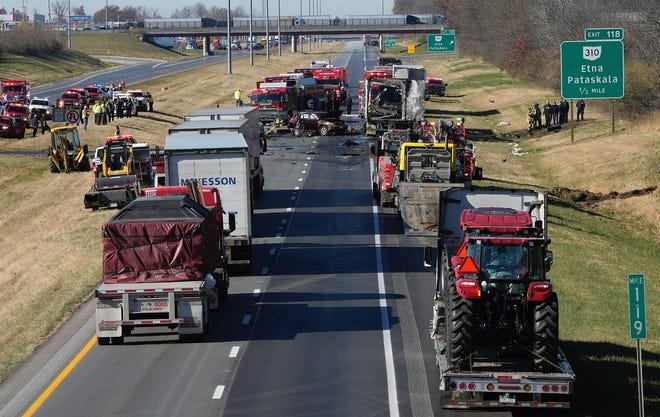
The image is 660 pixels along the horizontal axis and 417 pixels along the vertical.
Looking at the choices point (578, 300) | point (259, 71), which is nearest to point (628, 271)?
point (578, 300)

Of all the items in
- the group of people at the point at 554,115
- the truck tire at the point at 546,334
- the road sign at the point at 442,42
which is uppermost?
the road sign at the point at 442,42

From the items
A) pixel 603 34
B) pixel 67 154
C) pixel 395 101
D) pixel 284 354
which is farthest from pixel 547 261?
pixel 395 101

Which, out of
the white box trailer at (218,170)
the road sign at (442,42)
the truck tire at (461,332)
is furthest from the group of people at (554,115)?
the truck tire at (461,332)

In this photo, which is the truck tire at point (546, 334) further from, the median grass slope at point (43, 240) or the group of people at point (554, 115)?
the group of people at point (554, 115)

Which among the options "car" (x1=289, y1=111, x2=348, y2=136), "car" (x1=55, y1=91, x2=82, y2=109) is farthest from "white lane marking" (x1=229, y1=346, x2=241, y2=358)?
"car" (x1=55, y1=91, x2=82, y2=109)

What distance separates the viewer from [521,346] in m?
18.6

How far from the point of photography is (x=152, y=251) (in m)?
24.6

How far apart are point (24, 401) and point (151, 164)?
27445 millimetres

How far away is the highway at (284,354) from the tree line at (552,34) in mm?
35054

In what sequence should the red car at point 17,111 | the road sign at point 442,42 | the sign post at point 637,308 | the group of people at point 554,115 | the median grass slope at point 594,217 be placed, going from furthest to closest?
the road sign at point 442,42 → the red car at point 17,111 → the group of people at point 554,115 → the median grass slope at point 594,217 → the sign post at point 637,308

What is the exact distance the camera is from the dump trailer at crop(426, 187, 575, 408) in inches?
712

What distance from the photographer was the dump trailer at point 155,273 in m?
23.9

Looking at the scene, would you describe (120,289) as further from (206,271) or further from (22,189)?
(22,189)

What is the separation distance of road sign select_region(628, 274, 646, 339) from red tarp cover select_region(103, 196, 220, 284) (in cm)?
1075
